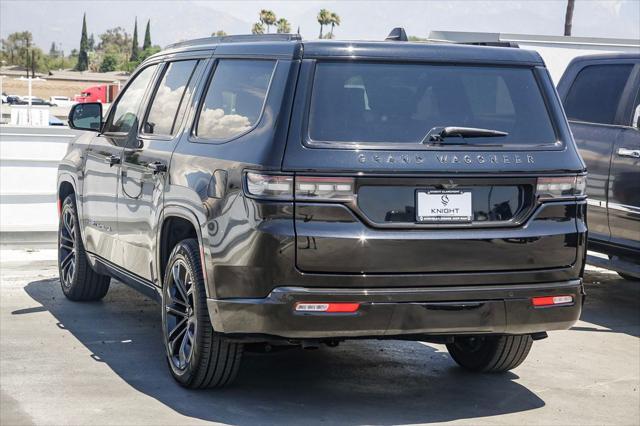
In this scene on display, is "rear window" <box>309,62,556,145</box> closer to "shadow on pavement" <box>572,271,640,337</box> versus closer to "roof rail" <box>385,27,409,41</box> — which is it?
"roof rail" <box>385,27,409,41</box>

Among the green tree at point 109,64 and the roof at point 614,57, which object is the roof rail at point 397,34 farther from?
the green tree at point 109,64

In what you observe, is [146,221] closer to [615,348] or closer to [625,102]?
[615,348]

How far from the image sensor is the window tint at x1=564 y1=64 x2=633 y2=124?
32.1ft

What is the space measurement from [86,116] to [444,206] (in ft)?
11.8

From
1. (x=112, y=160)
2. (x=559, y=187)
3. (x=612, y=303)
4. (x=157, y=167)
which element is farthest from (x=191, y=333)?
(x=612, y=303)

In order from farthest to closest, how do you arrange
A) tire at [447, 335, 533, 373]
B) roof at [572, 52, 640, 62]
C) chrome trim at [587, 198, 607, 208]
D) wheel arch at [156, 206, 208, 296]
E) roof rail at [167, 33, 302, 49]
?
1. roof at [572, 52, 640, 62]
2. chrome trim at [587, 198, 607, 208]
3. tire at [447, 335, 533, 373]
4. wheel arch at [156, 206, 208, 296]
5. roof rail at [167, 33, 302, 49]

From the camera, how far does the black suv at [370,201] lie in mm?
5656

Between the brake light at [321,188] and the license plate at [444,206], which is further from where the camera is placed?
the license plate at [444,206]

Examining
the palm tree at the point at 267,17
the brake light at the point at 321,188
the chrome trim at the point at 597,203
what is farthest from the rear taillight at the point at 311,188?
the palm tree at the point at 267,17

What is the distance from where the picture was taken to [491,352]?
7.04m

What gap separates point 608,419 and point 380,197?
5.95 ft

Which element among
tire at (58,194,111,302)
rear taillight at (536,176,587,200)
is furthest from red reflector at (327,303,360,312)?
tire at (58,194,111,302)

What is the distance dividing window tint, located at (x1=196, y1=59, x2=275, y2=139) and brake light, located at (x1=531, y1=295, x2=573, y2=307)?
1.69 metres

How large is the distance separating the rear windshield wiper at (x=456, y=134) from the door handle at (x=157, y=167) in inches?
67.4
